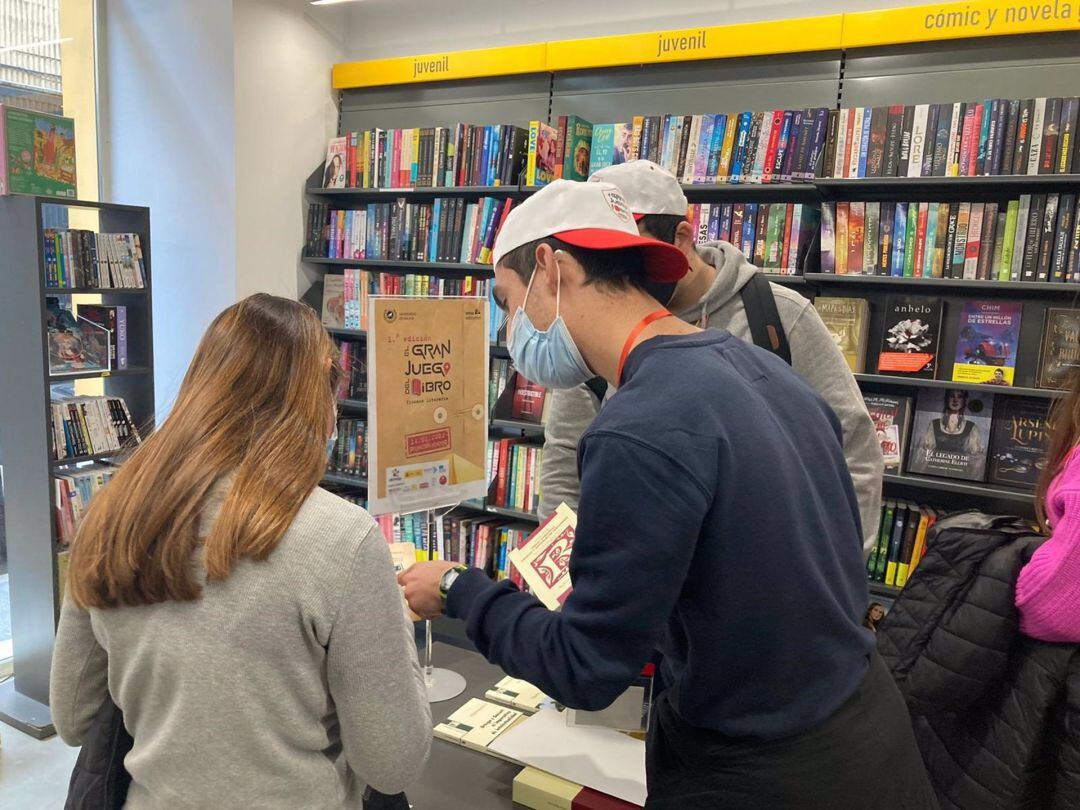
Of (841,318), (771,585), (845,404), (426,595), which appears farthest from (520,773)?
(841,318)

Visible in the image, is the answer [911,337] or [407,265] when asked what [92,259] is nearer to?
[407,265]

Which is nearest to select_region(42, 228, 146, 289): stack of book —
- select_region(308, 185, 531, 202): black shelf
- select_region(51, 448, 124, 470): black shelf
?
select_region(51, 448, 124, 470): black shelf

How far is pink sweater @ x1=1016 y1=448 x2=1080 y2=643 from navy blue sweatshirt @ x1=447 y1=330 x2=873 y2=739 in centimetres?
59

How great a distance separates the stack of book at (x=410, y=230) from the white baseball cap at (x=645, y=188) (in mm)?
1894

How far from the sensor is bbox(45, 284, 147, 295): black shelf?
3.00 m

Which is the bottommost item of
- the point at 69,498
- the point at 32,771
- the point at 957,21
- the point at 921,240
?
the point at 32,771

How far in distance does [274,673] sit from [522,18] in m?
3.53

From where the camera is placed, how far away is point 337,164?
404cm

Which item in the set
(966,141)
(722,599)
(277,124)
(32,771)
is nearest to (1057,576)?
(722,599)

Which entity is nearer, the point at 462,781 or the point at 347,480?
the point at 462,781

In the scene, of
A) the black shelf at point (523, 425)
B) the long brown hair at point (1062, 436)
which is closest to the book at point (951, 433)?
the long brown hair at point (1062, 436)

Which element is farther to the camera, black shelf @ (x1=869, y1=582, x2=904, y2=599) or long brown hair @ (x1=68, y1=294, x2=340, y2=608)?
black shelf @ (x1=869, y1=582, x2=904, y2=599)

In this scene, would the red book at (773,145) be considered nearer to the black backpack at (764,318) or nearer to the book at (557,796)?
the black backpack at (764,318)

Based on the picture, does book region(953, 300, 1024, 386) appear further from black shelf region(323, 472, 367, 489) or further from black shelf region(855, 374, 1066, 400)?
black shelf region(323, 472, 367, 489)
